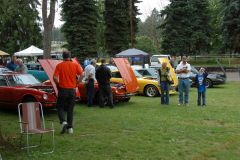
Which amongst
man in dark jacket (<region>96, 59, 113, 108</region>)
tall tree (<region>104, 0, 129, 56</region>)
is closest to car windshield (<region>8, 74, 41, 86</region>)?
man in dark jacket (<region>96, 59, 113, 108</region>)

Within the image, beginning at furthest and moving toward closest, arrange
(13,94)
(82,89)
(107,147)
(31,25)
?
(31,25)
(82,89)
(13,94)
(107,147)

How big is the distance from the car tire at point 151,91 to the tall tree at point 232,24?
2373cm

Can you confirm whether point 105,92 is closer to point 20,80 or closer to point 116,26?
point 20,80

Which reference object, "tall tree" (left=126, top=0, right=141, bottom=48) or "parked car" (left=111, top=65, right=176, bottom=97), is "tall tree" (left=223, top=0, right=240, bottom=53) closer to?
"tall tree" (left=126, top=0, right=141, bottom=48)

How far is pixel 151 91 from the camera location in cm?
2009

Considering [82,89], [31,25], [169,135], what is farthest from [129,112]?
[31,25]

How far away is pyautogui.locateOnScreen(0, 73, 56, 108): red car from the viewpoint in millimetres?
13094

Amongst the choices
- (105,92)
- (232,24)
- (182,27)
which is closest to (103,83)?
(105,92)

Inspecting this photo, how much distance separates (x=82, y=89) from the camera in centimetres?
1647

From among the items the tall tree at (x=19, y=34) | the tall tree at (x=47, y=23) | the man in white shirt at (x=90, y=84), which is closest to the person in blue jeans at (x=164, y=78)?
the man in white shirt at (x=90, y=84)

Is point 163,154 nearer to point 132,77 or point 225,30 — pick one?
point 132,77

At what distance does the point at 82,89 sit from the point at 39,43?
4115 cm

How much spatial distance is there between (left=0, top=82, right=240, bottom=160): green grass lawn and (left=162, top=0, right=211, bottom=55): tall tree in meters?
31.5

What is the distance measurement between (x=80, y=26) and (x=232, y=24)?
48.9 ft
